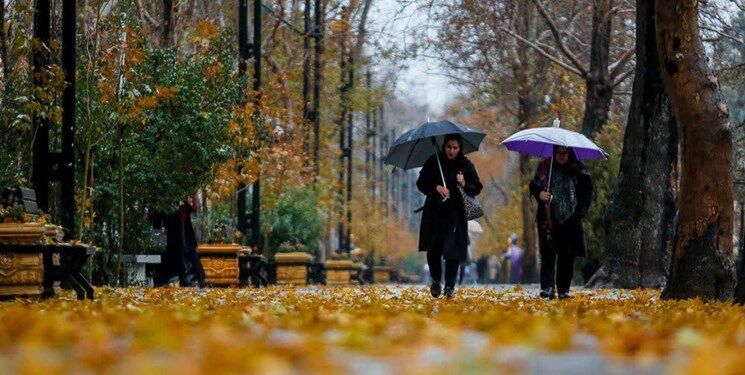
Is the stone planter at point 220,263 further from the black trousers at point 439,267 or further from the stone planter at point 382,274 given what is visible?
the stone planter at point 382,274

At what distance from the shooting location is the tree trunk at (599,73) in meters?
31.2

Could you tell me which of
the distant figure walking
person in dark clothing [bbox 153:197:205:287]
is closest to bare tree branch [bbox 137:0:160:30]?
person in dark clothing [bbox 153:197:205:287]

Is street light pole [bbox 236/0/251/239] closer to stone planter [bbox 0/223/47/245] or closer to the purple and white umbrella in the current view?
the purple and white umbrella

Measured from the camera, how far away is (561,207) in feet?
60.5

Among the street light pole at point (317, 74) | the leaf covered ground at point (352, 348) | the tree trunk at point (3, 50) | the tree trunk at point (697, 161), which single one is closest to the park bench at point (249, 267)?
the tree trunk at point (3, 50)

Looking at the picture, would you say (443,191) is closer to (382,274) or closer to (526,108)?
(526,108)

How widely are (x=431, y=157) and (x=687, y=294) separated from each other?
322cm

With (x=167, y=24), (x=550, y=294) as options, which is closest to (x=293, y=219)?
(x=167, y=24)

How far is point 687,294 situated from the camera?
660 inches

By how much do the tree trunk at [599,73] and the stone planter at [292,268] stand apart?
632cm

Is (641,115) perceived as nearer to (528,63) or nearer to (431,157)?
(431,157)

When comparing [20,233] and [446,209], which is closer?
[20,233]

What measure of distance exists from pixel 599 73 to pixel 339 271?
11.5 meters

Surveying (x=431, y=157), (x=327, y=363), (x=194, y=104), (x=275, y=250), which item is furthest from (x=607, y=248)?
(x=327, y=363)
